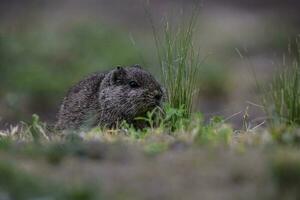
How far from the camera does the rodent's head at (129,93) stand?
407 inches

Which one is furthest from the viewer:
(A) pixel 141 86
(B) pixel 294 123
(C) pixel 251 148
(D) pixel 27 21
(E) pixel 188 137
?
(D) pixel 27 21

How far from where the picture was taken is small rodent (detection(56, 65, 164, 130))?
1038cm

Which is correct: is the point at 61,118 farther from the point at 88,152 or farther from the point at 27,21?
the point at 27,21

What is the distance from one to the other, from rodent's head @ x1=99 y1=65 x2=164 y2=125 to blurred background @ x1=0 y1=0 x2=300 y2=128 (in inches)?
147

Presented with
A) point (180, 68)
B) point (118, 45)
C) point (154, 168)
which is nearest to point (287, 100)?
point (180, 68)

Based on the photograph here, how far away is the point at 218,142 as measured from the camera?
7.97 metres

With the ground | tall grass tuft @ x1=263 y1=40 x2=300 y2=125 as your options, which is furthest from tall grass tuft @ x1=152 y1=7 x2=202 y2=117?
the ground

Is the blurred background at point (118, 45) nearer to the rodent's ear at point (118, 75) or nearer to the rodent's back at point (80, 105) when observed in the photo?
the rodent's back at point (80, 105)

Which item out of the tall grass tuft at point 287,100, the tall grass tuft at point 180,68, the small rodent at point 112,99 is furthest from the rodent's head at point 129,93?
the tall grass tuft at point 287,100

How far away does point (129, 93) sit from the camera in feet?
34.7

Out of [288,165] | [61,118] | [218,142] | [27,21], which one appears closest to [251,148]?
[218,142]

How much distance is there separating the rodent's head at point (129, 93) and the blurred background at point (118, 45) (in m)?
3.72

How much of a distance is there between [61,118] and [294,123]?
3127 mm

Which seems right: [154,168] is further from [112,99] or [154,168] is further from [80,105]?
[80,105]
